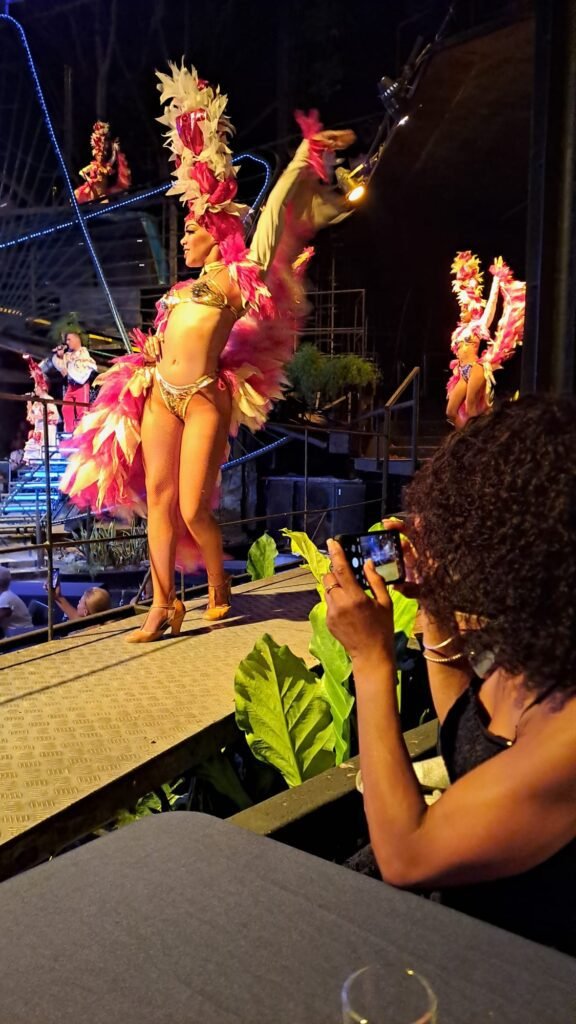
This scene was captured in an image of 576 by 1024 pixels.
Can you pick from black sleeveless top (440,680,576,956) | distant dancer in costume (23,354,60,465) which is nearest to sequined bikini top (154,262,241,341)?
black sleeveless top (440,680,576,956)

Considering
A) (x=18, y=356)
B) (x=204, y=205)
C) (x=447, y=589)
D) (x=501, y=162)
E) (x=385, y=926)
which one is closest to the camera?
(x=385, y=926)

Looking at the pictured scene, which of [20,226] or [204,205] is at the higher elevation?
[20,226]

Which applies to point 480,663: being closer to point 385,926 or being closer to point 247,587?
point 385,926

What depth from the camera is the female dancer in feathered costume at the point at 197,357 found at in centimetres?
264

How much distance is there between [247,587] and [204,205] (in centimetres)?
187

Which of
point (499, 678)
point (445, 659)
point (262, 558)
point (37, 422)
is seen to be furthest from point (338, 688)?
point (37, 422)

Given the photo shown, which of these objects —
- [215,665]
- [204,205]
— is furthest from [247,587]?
[204,205]

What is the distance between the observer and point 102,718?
2012 millimetres

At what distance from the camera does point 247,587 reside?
12.4ft

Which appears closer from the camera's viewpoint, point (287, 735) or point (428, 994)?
point (428, 994)

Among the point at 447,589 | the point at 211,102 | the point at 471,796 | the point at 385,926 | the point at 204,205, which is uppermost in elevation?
the point at 211,102

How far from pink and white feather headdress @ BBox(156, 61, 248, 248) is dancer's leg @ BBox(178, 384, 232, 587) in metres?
0.61

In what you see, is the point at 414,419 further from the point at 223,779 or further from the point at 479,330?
the point at 223,779

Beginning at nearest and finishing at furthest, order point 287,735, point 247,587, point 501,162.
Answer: point 287,735, point 247,587, point 501,162
